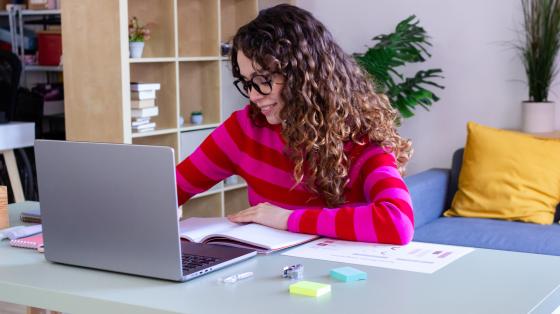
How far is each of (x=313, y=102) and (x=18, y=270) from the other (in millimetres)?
773

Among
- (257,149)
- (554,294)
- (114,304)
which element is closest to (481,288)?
(554,294)

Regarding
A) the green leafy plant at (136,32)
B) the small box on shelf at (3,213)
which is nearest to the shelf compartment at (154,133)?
the green leafy plant at (136,32)

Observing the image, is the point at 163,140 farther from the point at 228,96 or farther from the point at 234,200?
the point at 234,200

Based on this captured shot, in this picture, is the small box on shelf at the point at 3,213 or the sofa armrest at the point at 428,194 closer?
the small box on shelf at the point at 3,213

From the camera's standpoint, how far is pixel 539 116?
385 cm

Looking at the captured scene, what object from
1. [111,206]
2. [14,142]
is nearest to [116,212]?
[111,206]

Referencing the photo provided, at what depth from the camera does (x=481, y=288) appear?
4.78 feet

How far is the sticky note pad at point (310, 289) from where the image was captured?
141 cm

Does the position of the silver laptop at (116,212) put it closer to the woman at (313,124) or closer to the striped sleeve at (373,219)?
the striped sleeve at (373,219)

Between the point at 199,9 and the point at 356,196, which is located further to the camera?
the point at 199,9

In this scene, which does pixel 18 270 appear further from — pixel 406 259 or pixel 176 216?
pixel 406 259

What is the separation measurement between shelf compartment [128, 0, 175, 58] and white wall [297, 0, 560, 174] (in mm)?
1040

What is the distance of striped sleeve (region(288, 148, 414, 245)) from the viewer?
180 cm

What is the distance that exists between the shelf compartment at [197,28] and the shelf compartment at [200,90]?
0.25 feet
